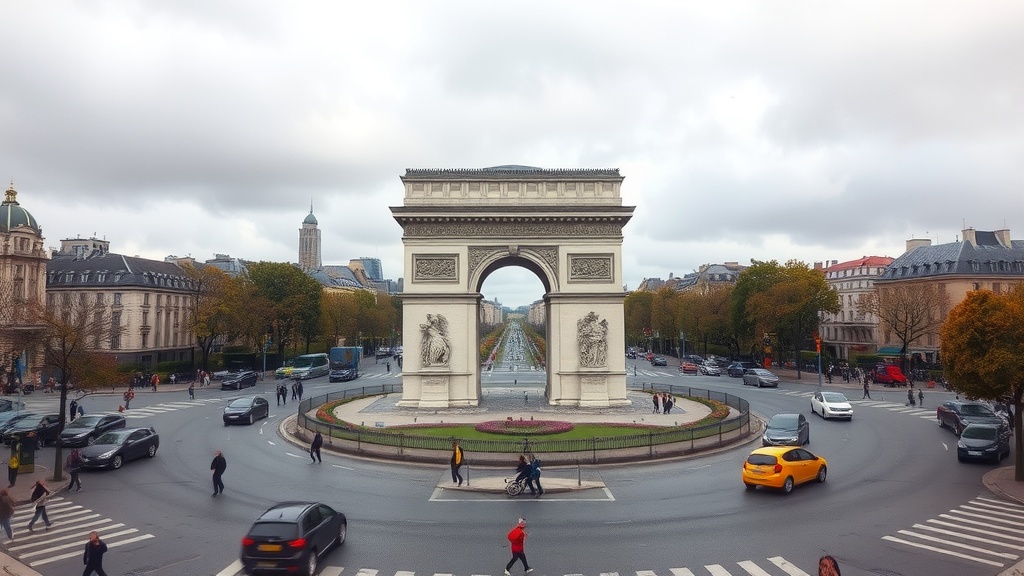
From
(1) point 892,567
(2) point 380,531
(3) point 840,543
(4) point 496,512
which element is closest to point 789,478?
(3) point 840,543

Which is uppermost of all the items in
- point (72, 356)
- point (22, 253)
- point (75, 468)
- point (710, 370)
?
point (22, 253)

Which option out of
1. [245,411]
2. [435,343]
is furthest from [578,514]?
[245,411]

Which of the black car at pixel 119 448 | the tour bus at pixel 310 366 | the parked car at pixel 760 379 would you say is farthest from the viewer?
the tour bus at pixel 310 366

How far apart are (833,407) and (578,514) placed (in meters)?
23.6

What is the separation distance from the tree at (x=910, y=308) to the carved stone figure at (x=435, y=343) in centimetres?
4735

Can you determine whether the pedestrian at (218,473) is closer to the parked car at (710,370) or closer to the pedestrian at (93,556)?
the pedestrian at (93,556)

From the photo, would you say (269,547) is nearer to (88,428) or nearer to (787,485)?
(787,485)

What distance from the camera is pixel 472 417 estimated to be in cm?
3400

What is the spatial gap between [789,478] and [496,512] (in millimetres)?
8931

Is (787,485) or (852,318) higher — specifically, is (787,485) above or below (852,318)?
below

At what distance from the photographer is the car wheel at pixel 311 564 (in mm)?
12008

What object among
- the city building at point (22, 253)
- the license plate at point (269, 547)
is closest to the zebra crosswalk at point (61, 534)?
the license plate at point (269, 547)

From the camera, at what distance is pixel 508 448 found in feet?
80.0

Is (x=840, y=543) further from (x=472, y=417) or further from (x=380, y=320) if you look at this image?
(x=380, y=320)
